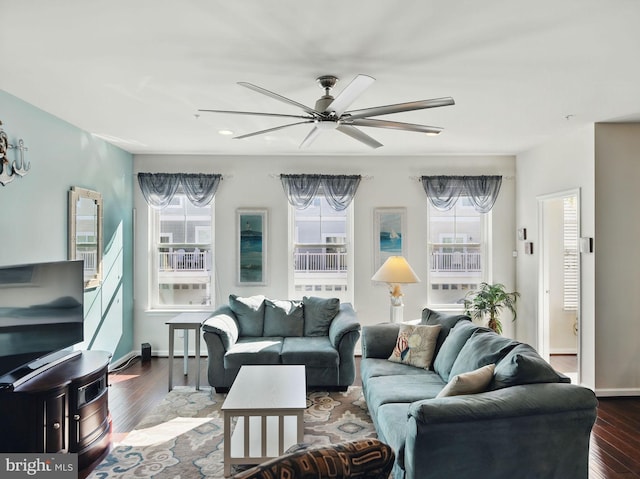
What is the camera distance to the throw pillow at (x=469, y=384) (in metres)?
2.15

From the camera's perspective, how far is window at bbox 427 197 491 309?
542 centimetres

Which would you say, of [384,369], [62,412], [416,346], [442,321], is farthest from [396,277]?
[62,412]

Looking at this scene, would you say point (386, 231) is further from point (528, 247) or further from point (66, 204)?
point (66, 204)

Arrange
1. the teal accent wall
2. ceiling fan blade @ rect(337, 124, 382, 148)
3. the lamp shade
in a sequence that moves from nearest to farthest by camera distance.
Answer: ceiling fan blade @ rect(337, 124, 382, 148), the teal accent wall, the lamp shade

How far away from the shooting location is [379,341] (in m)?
3.60

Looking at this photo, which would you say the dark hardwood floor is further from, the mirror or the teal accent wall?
the mirror

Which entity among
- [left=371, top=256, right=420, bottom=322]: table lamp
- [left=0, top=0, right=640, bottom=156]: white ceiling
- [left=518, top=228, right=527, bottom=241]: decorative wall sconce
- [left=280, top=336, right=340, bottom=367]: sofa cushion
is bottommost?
[left=280, top=336, right=340, bottom=367]: sofa cushion

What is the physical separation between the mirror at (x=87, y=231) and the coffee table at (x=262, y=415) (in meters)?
2.08

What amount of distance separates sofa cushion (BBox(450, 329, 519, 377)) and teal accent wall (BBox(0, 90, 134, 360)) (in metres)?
3.37

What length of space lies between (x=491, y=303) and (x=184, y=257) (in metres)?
4.00

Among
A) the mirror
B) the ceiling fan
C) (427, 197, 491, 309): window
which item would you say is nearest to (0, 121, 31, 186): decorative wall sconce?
the mirror

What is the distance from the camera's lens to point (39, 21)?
2002 mm

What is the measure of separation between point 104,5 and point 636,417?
4826 millimetres

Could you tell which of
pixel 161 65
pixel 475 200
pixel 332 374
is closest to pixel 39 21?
pixel 161 65
